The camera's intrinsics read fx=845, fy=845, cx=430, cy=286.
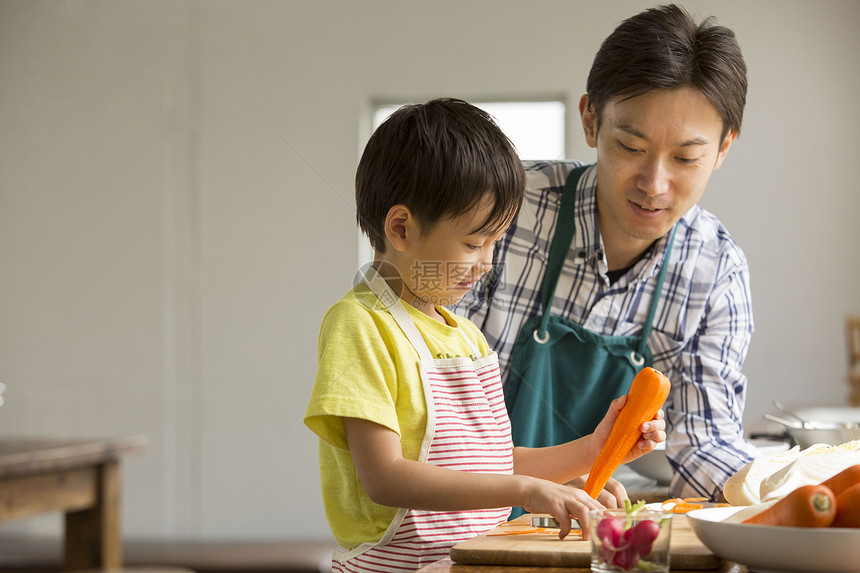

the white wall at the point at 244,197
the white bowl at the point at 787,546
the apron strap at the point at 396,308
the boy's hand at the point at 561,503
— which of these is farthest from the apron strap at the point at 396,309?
the white wall at the point at 244,197

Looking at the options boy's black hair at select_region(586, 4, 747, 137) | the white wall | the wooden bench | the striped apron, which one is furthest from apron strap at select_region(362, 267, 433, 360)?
the wooden bench

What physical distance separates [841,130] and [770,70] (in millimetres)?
280

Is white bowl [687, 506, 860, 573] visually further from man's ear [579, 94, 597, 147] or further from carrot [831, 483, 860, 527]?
man's ear [579, 94, 597, 147]

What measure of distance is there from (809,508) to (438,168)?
34 centimetres

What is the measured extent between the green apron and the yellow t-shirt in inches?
12.1

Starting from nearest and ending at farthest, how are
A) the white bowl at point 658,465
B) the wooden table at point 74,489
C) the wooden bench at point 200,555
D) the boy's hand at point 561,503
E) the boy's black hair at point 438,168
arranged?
the boy's hand at point 561,503 < the boy's black hair at point 438,168 < the wooden table at point 74,489 < the white bowl at point 658,465 < the wooden bench at point 200,555

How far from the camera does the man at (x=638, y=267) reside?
871 millimetres

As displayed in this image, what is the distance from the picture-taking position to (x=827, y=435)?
0.98m

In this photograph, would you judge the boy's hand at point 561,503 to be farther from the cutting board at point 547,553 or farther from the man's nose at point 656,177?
the man's nose at point 656,177

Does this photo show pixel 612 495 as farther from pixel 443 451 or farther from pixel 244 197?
pixel 244 197

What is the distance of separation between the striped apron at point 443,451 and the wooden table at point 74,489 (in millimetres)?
323

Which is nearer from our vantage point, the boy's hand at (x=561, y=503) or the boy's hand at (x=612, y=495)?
the boy's hand at (x=561, y=503)

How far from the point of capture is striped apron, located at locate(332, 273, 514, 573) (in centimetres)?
62

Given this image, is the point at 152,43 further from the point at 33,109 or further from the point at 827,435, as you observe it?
the point at 827,435
